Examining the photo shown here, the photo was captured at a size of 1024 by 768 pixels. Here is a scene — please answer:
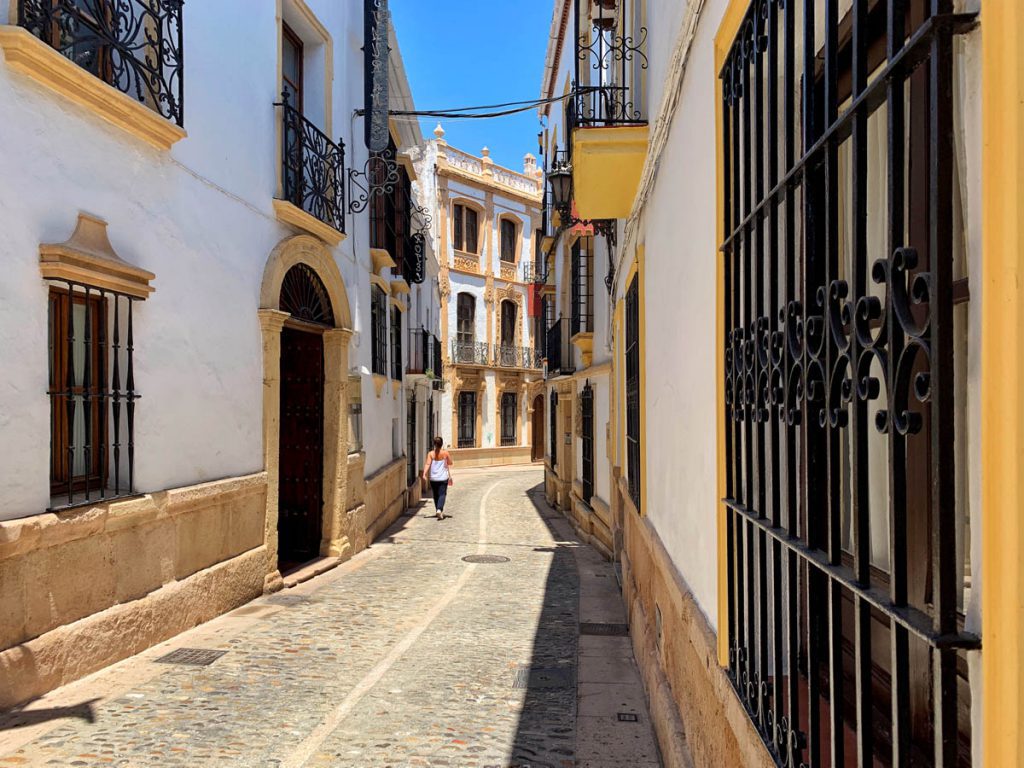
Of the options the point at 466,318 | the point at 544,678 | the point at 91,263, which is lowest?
the point at 544,678

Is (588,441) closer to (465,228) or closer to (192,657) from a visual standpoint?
(192,657)

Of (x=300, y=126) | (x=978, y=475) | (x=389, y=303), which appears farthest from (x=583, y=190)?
(x=389, y=303)

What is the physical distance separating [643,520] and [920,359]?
4.45 metres

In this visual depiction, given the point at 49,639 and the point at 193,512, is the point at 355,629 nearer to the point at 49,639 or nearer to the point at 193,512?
the point at 193,512

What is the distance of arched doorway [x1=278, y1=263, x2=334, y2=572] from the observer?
1048 cm

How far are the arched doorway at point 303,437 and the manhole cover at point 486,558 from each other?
226 cm

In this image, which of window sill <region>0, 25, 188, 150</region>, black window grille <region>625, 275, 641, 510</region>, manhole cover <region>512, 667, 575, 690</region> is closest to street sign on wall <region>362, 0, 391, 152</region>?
window sill <region>0, 25, 188, 150</region>

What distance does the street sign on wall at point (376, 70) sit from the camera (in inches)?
466

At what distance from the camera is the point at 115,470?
5.96 meters

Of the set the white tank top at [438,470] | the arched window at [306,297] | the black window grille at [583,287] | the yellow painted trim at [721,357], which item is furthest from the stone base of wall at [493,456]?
the yellow painted trim at [721,357]

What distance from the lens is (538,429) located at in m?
38.2

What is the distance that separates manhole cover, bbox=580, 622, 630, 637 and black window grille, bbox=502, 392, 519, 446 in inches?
1068

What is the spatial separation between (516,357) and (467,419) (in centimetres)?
413

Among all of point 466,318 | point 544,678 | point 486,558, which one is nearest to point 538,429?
point 466,318
